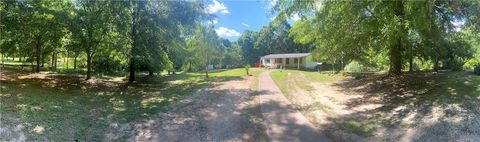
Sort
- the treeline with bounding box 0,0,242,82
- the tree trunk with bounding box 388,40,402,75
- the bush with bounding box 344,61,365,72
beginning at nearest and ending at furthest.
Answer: the treeline with bounding box 0,0,242,82 → the tree trunk with bounding box 388,40,402,75 → the bush with bounding box 344,61,365,72

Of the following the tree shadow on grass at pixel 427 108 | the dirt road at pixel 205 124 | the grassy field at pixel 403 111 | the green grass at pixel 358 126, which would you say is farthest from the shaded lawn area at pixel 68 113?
the tree shadow on grass at pixel 427 108

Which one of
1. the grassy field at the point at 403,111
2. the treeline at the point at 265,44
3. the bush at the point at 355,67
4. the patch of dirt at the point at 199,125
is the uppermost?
the treeline at the point at 265,44

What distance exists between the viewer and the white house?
49.8 m

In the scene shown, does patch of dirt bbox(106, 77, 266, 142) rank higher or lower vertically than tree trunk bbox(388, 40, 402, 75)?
lower

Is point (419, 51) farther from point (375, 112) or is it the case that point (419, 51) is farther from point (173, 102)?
point (173, 102)

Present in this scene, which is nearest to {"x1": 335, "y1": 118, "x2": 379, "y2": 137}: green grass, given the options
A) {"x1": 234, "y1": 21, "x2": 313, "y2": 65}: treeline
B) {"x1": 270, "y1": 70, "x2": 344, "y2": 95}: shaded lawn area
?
{"x1": 270, "y1": 70, "x2": 344, "y2": 95}: shaded lawn area

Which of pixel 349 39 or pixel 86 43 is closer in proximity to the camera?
pixel 349 39

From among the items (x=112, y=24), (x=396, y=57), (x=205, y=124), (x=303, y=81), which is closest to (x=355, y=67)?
(x=303, y=81)

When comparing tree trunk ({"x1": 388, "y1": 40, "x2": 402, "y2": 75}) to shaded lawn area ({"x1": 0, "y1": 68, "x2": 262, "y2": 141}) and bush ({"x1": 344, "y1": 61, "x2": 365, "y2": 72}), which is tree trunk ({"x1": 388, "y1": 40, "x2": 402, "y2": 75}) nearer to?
shaded lawn area ({"x1": 0, "y1": 68, "x2": 262, "y2": 141})

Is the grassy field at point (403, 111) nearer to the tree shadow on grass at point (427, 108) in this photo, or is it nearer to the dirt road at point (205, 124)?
the tree shadow on grass at point (427, 108)

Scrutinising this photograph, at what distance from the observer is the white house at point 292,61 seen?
163ft

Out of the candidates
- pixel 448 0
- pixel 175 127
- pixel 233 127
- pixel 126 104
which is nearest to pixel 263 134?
pixel 233 127

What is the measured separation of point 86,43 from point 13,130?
11214 mm

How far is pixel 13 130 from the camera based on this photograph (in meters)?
7.62
